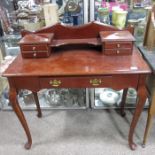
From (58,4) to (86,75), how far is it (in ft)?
2.37

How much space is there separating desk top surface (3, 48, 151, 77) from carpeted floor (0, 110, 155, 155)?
2.32ft

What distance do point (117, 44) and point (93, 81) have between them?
0.29 meters

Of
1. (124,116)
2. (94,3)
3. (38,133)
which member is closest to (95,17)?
(94,3)

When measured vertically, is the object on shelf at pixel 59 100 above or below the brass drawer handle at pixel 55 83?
below

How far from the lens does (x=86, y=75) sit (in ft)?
3.67

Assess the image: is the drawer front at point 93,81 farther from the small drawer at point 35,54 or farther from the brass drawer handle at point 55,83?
the small drawer at point 35,54

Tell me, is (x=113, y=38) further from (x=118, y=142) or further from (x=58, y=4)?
(x=118, y=142)

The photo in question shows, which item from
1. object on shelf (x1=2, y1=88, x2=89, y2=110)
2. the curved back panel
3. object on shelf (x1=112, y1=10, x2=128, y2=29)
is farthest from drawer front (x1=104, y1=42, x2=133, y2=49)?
object on shelf (x1=2, y1=88, x2=89, y2=110)

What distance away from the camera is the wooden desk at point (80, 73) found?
3.61 ft

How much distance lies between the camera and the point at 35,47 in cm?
123

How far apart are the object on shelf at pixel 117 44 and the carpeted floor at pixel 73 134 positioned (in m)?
0.73

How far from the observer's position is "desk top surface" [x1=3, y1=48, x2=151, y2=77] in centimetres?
110

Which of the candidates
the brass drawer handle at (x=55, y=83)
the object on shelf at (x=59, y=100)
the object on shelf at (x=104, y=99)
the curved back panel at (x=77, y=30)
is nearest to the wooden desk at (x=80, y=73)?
the brass drawer handle at (x=55, y=83)

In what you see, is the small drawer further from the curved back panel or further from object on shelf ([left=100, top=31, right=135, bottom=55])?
object on shelf ([left=100, top=31, right=135, bottom=55])
